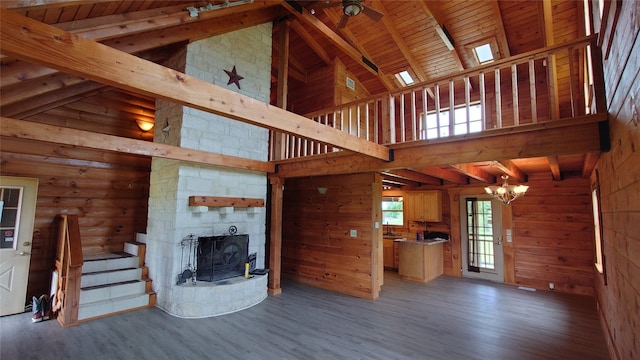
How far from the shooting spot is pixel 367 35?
23.5 ft

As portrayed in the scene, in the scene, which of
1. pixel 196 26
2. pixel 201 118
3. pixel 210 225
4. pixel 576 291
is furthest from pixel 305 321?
pixel 576 291

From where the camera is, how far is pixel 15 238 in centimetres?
470

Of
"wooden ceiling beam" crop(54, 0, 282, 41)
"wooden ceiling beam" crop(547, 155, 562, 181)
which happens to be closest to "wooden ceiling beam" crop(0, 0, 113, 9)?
"wooden ceiling beam" crop(54, 0, 282, 41)

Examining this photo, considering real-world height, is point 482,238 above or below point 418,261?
above

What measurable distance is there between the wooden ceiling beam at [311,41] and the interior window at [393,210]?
14.3 feet

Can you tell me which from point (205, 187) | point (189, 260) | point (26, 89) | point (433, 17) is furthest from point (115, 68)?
point (433, 17)

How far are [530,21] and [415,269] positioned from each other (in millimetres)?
5680

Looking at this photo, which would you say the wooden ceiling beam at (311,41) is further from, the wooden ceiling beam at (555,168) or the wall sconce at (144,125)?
the wooden ceiling beam at (555,168)

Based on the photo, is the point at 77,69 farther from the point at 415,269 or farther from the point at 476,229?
the point at 476,229

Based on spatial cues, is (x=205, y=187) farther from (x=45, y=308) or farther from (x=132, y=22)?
(x=45, y=308)

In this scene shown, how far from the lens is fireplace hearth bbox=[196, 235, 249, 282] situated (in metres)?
4.93

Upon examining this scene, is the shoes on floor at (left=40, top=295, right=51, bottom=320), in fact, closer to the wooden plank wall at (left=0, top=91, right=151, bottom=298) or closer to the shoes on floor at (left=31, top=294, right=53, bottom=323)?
the shoes on floor at (left=31, top=294, right=53, bottom=323)

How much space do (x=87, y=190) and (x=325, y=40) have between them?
6.05m

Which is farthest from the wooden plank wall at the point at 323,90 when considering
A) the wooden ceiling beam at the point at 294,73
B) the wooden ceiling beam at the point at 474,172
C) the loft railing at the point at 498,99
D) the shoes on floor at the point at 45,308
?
the shoes on floor at the point at 45,308
